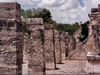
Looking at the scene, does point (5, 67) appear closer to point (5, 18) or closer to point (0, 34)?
point (0, 34)

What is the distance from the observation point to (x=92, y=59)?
7945mm

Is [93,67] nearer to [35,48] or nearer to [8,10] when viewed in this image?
[8,10]

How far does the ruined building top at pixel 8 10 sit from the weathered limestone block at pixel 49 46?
8315mm

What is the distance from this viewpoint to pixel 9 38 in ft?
24.1

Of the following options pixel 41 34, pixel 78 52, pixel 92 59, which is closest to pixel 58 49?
pixel 78 52

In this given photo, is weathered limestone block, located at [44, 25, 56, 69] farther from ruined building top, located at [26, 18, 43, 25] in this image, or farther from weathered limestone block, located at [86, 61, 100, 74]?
weathered limestone block, located at [86, 61, 100, 74]

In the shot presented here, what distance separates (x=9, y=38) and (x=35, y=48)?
3327 millimetres

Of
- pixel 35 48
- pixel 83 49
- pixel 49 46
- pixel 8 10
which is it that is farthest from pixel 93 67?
pixel 83 49

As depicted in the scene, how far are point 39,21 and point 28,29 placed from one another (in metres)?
0.58

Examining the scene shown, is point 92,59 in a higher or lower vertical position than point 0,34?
lower

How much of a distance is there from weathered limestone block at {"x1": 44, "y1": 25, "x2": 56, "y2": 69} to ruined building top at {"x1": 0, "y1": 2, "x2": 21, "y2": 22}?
27.3 ft

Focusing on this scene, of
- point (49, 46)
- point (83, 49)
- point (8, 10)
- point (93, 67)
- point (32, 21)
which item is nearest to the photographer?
point (8, 10)

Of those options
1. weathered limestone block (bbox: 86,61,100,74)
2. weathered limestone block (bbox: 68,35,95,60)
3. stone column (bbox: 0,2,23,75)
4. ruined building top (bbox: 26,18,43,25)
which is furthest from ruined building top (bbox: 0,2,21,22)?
weathered limestone block (bbox: 68,35,95,60)

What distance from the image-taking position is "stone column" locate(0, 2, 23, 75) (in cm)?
727
